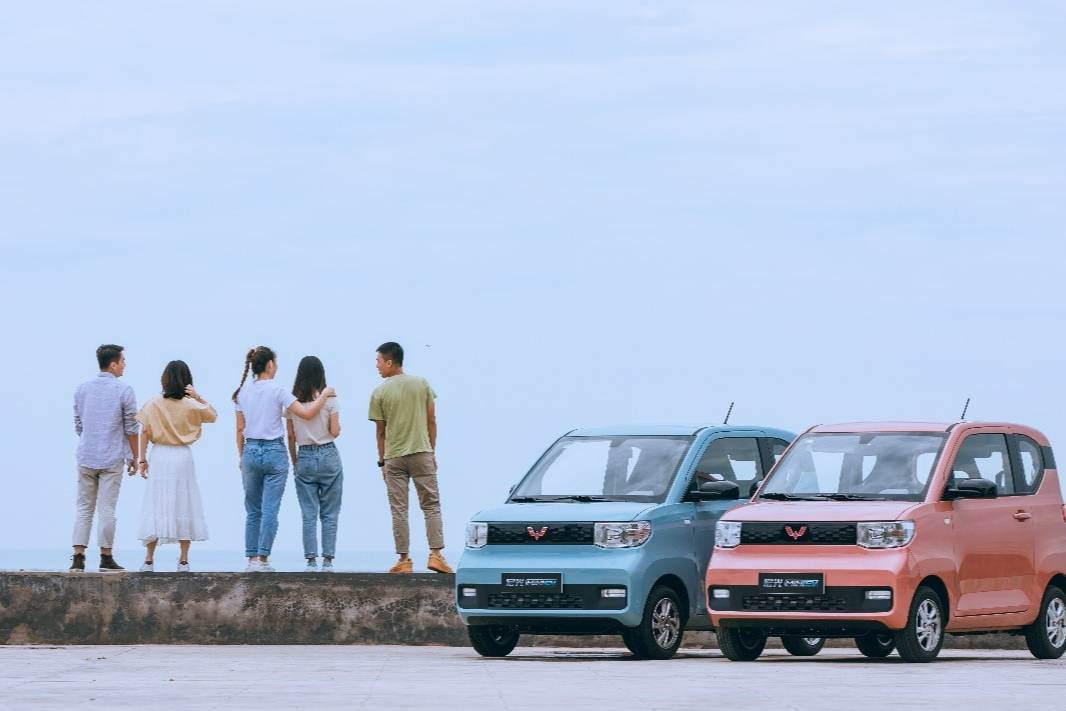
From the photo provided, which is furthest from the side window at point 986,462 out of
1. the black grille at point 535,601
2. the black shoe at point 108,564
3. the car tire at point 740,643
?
the black shoe at point 108,564

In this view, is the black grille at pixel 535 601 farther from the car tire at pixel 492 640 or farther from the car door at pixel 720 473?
the car door at pixel 720 473

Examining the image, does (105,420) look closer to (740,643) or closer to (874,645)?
Result: (740,643)

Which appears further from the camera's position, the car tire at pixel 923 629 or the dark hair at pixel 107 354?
the dark hair at pixel 107 354

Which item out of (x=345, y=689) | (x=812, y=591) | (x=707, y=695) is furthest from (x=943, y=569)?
(x=345, y=689)

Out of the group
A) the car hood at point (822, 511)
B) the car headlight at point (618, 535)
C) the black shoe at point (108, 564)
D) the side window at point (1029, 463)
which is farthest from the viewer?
the black shoe at point (108, 564)

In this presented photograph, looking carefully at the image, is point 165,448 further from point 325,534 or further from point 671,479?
point 671,479

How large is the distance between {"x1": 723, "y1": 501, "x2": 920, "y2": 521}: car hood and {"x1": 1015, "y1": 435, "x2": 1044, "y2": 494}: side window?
194cm

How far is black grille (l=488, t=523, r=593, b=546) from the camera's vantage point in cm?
1562

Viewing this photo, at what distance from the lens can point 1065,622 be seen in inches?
665

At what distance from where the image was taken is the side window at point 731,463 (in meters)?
16.7

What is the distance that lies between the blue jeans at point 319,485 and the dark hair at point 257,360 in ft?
2.63

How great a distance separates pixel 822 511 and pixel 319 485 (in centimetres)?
497

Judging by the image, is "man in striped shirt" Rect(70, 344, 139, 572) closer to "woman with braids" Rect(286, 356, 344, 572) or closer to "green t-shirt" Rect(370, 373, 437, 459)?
"woman with braids" Rect(286, 356, 344, 572)

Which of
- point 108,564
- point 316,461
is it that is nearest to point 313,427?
point 316,461
